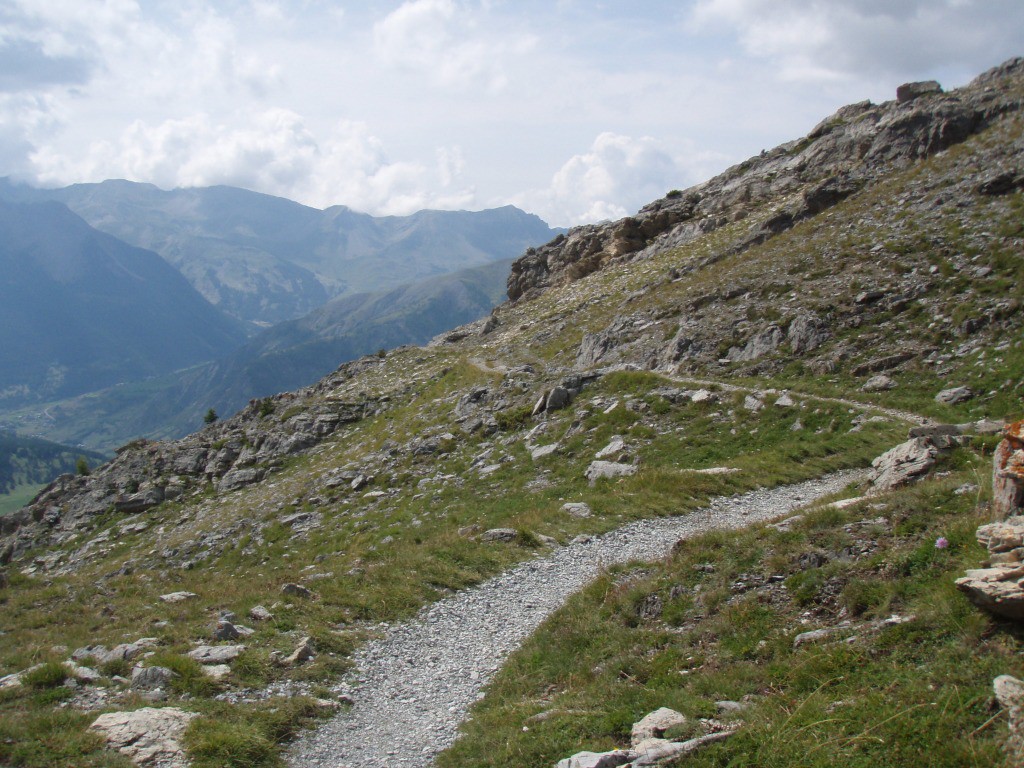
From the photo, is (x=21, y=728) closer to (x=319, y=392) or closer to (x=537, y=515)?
(x=537, y=515)

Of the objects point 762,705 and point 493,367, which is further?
point 493,367

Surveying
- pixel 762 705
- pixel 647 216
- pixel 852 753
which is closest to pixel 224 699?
pixel 762 705

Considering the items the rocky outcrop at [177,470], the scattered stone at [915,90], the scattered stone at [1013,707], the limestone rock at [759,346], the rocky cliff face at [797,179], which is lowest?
the rocky outcrop at [177,470]

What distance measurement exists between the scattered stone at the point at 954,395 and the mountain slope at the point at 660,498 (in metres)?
0.12

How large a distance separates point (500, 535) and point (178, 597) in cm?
1030

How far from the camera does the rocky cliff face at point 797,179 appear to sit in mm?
55031

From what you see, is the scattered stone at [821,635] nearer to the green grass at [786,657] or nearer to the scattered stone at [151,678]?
the green grass at [786,657]

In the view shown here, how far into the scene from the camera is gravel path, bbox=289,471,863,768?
36.9 feet

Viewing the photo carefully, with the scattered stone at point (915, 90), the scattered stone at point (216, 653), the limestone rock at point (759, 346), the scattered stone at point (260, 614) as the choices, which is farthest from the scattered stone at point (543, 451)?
the scattered stone at point (915, 90)

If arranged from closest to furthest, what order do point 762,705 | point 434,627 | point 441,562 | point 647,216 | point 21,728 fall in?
point 762,705
point 21,728
point 434,627
point 441,562
point 647,216

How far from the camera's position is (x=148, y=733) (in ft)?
34.8

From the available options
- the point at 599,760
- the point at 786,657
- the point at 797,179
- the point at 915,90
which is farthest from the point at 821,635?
the point at 915,90

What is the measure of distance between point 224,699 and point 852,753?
1123cm

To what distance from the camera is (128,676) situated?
13.1m
